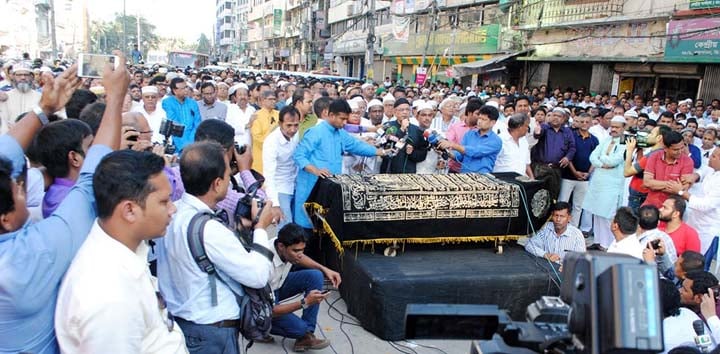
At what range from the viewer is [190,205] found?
2293 millimetres

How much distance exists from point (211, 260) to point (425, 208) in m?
2.48

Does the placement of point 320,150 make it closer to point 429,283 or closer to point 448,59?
point 429,283

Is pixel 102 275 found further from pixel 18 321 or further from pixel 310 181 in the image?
pixel 310 181

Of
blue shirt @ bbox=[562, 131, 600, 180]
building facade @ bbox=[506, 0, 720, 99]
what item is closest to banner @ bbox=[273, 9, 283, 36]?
building facade @ bbox=[506, 0, 720, 99]

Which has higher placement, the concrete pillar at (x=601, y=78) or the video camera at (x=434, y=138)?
the concrete pillar at (x=601, y=78)

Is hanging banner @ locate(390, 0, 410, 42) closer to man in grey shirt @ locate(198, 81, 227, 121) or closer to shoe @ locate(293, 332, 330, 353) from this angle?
man in grey shirt @ locate(198, 81, 227, 121)

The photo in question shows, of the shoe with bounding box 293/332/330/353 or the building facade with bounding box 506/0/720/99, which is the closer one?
the shoe with bounding box 293/332/330/353

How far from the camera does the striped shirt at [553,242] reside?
4656mm

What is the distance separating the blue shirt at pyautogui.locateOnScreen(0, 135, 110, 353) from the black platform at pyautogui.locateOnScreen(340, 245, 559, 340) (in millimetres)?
2546

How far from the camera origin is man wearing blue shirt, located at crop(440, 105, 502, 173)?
5.34 metres

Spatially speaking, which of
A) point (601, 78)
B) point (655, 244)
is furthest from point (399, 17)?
point (655, 244)

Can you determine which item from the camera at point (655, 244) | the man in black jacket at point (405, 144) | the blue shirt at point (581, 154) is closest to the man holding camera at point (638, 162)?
the blue shirt at point (581, 154)

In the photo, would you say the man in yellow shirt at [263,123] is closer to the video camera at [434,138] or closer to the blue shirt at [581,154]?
the video camera at [434,138]

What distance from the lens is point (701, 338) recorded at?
9.17 feet
